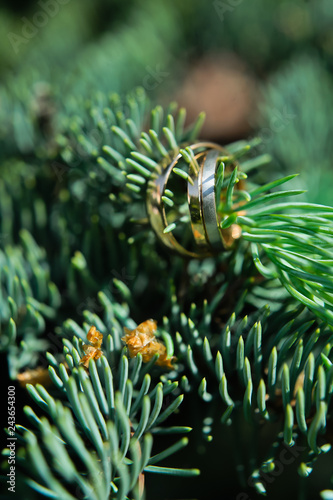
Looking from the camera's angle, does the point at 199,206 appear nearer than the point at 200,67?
Yes

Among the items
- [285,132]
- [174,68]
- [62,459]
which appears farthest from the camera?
[174,68]

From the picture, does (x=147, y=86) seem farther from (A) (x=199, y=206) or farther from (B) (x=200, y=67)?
(A) (x=199, y=206)

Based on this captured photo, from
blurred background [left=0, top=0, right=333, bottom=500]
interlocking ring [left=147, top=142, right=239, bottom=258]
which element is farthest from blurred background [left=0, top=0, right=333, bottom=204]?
interlocking ring [left=147, top=142, right=239, bottom=258]

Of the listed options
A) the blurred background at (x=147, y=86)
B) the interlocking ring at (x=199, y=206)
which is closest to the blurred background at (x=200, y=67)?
the blurred background at (x=147, y=86)

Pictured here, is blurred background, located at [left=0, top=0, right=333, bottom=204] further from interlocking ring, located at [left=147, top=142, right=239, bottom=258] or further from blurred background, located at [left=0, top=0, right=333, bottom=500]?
interlocking ring, located at [left=147, top=142, right=239, bottom=258]

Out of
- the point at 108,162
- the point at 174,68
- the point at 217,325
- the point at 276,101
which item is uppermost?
the point at 174,68

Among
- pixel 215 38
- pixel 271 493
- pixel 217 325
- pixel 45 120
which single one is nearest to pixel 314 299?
pixel 217 325

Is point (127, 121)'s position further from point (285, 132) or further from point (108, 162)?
point (285, 132)

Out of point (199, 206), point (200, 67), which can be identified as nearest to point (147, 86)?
point (200, 67)
